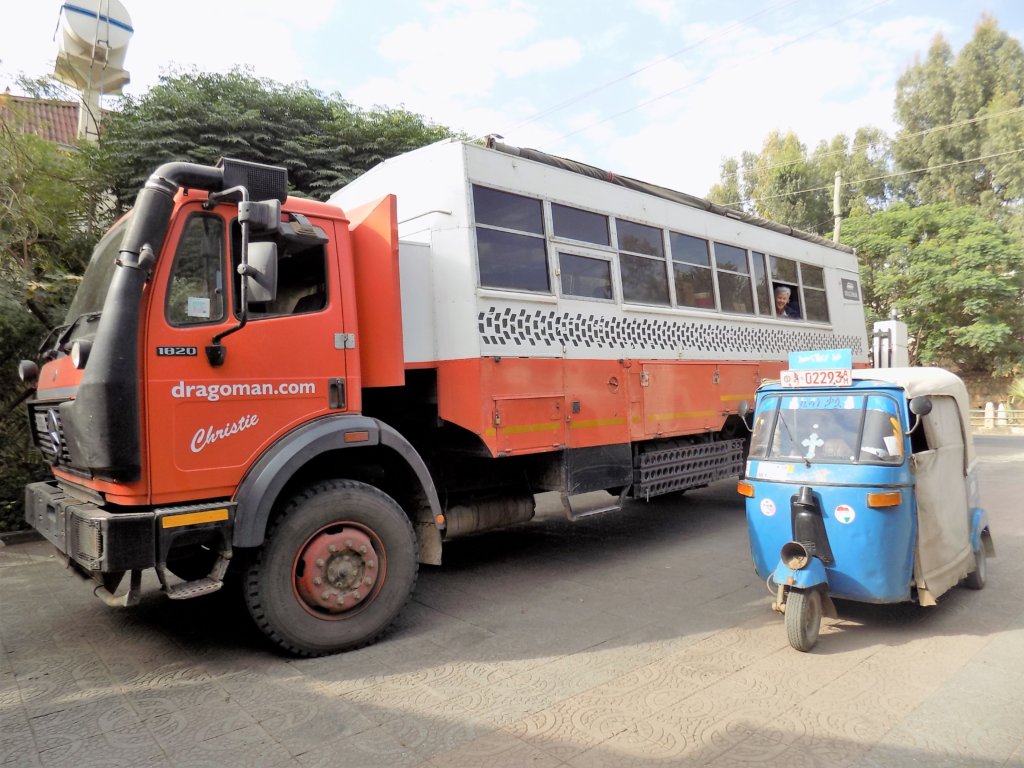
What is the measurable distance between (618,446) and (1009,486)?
8076 millimetres

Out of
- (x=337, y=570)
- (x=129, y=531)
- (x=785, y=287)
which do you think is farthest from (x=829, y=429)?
(x=785, y=287)

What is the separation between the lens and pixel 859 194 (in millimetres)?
32000

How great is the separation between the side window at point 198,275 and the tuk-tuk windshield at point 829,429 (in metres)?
3.80

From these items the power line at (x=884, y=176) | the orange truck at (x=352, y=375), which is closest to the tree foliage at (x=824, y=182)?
the power line at (x=884, y=176)

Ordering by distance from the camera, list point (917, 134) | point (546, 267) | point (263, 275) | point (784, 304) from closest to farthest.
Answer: point (263, 275)
point (546, 267)
point (784, 304)
point (917, 134)

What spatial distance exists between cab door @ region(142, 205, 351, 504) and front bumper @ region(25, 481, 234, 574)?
0.14 metres

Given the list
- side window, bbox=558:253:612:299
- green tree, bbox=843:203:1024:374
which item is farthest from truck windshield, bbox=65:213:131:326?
green tree, bbox=843:203:1024:374

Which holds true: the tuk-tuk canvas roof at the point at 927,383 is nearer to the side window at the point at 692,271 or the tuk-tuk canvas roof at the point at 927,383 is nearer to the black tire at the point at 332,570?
the side window at the point at 692,271

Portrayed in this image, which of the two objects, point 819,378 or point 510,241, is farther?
point 510,241

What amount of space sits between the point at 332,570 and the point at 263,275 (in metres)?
1.87

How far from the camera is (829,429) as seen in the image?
4.54 m

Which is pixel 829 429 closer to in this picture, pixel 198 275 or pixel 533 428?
pixel 533 428

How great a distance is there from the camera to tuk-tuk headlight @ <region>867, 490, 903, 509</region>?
13.4ft

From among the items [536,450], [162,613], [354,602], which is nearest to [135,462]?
[354,602]
